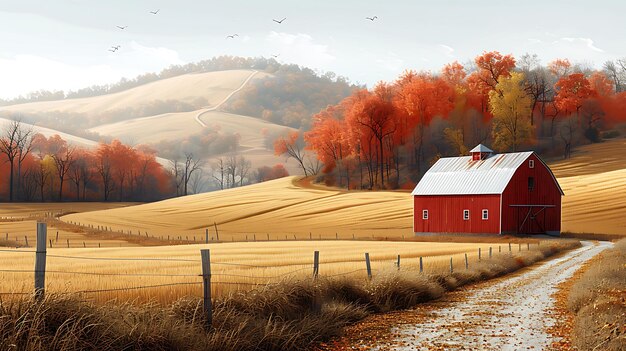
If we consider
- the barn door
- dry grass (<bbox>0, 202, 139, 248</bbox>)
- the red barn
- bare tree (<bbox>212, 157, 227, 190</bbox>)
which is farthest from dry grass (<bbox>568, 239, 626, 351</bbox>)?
bare tree (<bbox>212, 157, 227, 190</bbox>)

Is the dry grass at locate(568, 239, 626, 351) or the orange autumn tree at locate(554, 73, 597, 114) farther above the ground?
the orange autumn tree at locate(554, 73, 597, 114)

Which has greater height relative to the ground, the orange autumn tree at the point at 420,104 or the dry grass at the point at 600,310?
the orange autumn tree at the point at 420,104

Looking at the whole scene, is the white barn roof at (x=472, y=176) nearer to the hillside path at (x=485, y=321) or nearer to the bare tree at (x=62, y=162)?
the hillside path at (x=485, y=321)

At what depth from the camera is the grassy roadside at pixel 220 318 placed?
8.51 meters

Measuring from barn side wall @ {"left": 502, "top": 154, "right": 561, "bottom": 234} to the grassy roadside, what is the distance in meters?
38.4

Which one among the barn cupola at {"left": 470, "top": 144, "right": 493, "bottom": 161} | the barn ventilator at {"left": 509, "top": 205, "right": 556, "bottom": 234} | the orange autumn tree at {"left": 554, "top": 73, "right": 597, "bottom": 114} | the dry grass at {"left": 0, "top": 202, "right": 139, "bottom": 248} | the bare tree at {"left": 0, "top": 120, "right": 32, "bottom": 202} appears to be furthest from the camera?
the orange autumn tree at {"left": 554, "top": 73, "right": 597, "bottom": 114}

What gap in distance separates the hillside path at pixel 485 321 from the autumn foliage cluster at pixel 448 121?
2585 inches

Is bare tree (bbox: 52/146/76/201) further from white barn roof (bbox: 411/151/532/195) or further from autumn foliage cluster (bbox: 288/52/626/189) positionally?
white barn roof (bbox: 411/151/532/195)

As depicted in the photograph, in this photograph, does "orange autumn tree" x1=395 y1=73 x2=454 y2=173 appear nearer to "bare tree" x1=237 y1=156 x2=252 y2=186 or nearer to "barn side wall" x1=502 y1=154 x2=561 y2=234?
"barn side wall" x1=502 y1=154 x2=561 y2=234

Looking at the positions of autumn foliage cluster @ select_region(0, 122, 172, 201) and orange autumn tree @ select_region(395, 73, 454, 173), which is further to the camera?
autumn foliage cluster @ select_region(0, 122, 172, 201)

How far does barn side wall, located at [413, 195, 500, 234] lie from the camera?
53625 mm

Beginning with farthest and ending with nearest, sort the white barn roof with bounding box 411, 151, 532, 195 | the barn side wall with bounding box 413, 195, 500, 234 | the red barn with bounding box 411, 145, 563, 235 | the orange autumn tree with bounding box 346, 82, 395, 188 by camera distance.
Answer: the orange autumn tree with bounding box 346, 82, 395, 188 < the white barn roof with bounding box 411, 151, 532, 195 < the red barn with bounding box 411, 145, 563, 235 < the barn side wall with bounding box 413, 195, 500, 234

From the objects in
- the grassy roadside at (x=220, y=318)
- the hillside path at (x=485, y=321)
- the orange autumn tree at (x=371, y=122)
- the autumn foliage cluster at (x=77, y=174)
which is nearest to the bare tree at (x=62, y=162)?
the autumn foliage cluster at (x=77, y=174)

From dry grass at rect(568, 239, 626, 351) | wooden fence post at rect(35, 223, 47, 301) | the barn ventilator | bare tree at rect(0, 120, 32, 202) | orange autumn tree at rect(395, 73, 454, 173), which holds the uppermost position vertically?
orange autumn tree at rect(395, 73, 454, 173)
